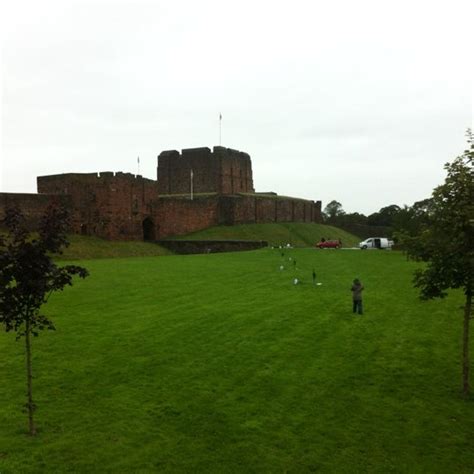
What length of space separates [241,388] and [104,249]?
35.1 m

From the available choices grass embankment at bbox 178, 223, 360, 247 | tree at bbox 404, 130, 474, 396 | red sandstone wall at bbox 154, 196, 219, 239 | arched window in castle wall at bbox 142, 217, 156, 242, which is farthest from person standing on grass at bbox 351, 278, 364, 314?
red sandstone wall at bbox 154, 196, 219, 239

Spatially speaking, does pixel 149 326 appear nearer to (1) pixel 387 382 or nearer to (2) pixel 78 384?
(2) pixel 78 384

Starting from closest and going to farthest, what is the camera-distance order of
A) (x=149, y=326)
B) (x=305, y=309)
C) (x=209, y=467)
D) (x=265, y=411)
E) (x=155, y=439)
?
1. (x=209, y=467)
2. (x=155, y=439)
3. (x=265, y=411)
4. (x=149, y=326)
5. (x=305, y=309)

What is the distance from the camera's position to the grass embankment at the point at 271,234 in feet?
189

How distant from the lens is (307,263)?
33.2m

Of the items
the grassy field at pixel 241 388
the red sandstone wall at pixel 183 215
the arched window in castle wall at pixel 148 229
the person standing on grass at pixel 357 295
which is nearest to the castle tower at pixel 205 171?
the red sandstone wall at pixel 183 215

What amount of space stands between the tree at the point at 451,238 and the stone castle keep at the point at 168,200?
2474cm

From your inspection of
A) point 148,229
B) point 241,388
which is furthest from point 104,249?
point 241,388

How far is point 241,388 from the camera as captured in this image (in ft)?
35.6

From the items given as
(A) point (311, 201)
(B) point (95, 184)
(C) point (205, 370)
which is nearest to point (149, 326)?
(C) point (205, 370)

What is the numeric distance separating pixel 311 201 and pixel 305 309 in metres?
68.1

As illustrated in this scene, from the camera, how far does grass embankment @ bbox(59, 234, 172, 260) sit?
133ft

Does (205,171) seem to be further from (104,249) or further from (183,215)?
(104,249)

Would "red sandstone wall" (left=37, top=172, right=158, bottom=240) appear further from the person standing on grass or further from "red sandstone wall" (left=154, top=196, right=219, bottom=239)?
the person standing on grass
